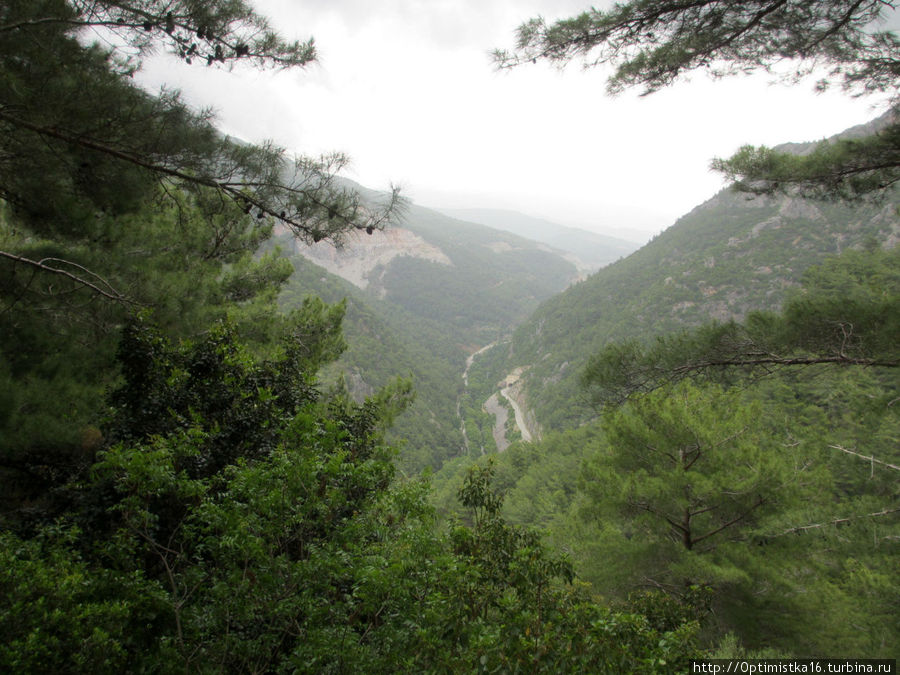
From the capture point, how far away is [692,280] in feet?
140

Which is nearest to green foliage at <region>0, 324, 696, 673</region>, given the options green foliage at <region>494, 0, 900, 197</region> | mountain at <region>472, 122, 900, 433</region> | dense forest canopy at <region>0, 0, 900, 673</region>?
dense forest canopy at <region>0, 0, 900, 673</region>

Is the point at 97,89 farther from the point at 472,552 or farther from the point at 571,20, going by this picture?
the point at 472,552

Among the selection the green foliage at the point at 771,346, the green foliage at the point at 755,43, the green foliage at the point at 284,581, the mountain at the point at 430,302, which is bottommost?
the mountain at the point at 430,302

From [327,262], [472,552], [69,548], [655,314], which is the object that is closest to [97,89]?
[69,548]

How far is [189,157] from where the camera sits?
326 centimetres

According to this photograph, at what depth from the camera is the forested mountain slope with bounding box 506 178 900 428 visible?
34094 millimetres

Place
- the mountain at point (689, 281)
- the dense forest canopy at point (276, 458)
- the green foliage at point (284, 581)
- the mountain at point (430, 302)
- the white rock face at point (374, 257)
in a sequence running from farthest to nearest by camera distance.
A: the white rock face at point (374, 257) < the mountain at point (430, 302) < the mountain at point (689, 281) < the dense forest canopy at point (276, 458) < the green foliage at point (284, 581)

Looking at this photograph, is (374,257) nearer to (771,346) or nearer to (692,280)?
(692,280)

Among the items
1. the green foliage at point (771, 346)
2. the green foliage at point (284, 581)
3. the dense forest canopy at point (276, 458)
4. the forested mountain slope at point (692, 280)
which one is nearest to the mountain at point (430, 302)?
the dense forest canopy at point (276, 458)

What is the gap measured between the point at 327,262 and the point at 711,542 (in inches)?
3948

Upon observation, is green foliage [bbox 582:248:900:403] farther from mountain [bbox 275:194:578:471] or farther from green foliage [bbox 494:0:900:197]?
mountain [bbox 275:194:578:471]

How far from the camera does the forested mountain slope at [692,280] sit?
34094 mm

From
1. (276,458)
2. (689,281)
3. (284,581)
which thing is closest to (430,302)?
(689,281)

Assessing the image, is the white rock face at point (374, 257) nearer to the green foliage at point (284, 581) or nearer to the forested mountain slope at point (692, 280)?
the forested mountain slope at point (692, 280)
